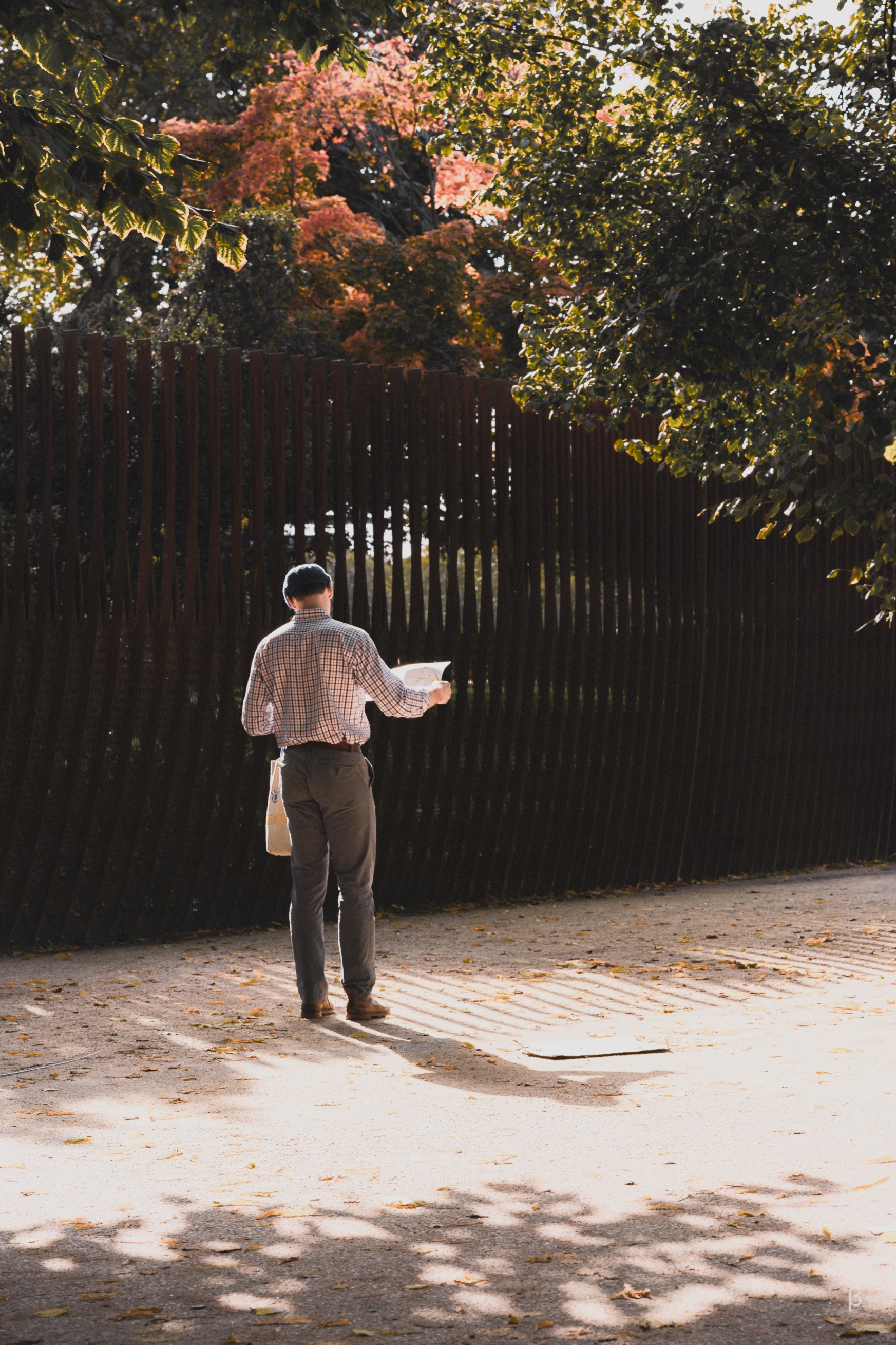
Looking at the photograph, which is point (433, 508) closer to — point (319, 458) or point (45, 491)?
point (319, 458)

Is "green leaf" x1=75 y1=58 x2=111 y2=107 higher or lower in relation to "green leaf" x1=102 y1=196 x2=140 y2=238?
higher

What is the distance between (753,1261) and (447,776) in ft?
20.5

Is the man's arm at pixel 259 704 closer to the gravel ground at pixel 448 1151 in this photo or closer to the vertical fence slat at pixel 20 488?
the gravel ground at pixel 448 1151

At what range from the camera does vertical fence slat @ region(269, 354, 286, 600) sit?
29.0 ft

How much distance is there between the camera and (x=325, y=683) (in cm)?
638

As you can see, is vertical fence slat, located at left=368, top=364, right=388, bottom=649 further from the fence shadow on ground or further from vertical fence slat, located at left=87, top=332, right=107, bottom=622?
the fence shadow on ground

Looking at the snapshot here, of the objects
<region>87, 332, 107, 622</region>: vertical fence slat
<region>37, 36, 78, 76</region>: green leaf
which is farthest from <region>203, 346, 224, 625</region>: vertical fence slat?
<region>37, 36, 78, 76</region>: green leaf

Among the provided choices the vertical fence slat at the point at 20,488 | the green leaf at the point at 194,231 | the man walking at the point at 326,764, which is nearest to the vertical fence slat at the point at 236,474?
the vertical fence slat at the point at 20,488

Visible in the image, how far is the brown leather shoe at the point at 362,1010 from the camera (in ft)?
21.3

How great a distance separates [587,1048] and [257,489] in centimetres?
417

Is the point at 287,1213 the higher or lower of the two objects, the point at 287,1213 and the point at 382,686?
the lower

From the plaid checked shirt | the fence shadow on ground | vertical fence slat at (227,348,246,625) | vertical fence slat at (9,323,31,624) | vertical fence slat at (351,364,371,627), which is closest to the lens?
the fence shadow on ground

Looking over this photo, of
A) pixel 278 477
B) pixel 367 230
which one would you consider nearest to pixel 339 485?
pixel 278 477

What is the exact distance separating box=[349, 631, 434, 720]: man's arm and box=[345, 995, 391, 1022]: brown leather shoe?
1.28m
